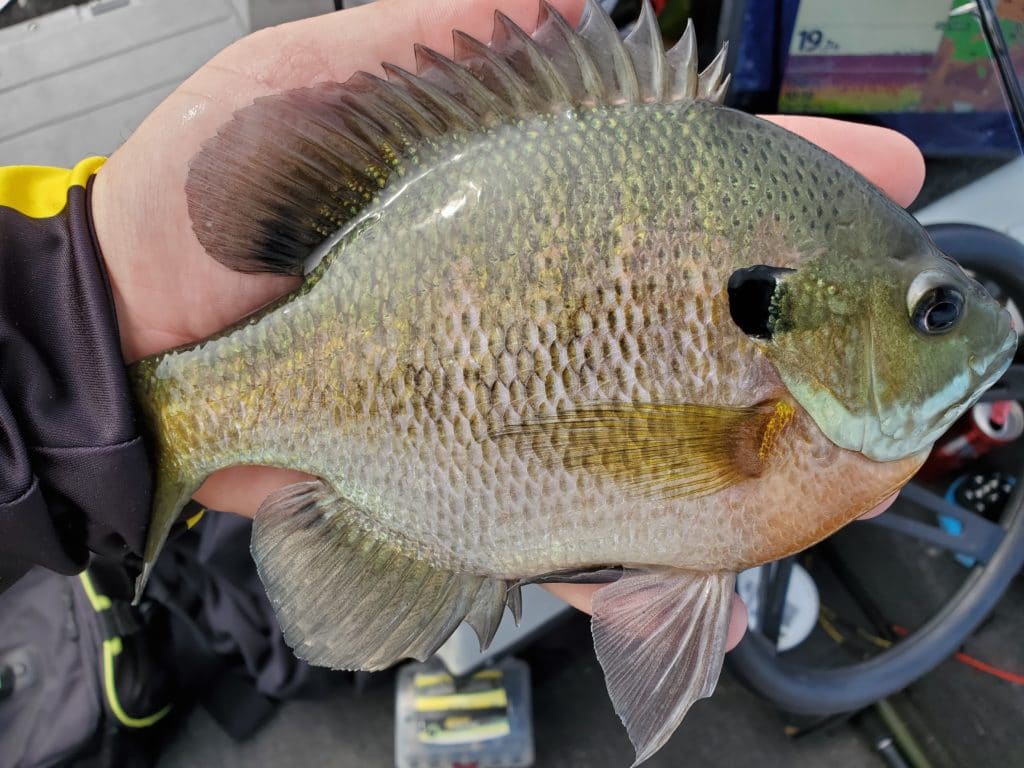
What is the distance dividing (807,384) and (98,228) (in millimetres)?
1107

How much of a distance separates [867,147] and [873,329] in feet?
1.93

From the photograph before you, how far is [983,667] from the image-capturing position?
2301mm

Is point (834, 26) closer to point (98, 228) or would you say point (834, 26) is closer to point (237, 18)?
point (237, 18)

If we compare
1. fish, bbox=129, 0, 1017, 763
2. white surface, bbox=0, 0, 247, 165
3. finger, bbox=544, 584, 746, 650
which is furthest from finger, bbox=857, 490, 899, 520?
white surface, bbox=0, 0, 247, 165

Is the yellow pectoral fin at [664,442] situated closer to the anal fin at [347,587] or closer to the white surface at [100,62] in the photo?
the anal fin at [347,587]

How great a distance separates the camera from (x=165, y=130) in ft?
4.10

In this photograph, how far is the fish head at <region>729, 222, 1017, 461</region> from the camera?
927 mm

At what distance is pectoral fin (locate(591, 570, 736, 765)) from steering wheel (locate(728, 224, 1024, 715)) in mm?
886

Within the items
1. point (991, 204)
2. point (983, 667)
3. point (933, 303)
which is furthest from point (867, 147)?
point (983, 667)

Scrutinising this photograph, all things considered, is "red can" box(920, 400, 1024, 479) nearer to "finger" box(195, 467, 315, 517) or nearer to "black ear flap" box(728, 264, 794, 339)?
"black ear flap" box(728, 264, 794, 339)

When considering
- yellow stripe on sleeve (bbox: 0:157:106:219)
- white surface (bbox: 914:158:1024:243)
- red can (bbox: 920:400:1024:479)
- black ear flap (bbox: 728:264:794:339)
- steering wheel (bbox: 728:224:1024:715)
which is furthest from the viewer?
red can (bbox: 920:400:1024:479)

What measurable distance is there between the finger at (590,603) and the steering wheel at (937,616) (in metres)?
0.61

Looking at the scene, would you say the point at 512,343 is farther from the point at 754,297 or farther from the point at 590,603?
the point at 590,603

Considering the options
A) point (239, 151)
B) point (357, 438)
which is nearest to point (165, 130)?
point (239, 151)
